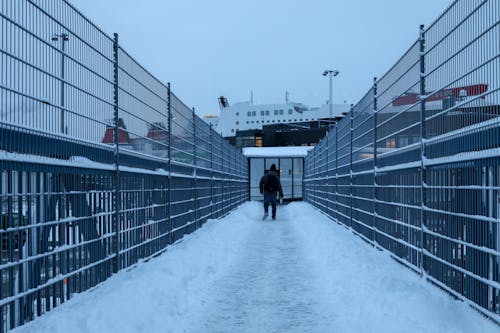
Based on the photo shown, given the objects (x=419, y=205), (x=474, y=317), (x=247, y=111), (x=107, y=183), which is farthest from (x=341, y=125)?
(x=247, y=111)

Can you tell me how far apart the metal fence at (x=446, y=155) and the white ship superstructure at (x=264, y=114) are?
177ft

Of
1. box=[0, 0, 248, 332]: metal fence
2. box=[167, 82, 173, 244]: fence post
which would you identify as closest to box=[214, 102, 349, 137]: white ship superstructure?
box=[167, 82, 173, 244]: fence post

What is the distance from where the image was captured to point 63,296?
436 cm

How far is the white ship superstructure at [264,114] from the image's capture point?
61.7 meters

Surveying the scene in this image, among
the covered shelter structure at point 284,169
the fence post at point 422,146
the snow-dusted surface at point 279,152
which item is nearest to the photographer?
the fence post at point 422,146

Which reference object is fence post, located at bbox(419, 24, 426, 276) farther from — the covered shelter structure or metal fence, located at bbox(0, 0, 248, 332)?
the covered shelter structure

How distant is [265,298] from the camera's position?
555 cm

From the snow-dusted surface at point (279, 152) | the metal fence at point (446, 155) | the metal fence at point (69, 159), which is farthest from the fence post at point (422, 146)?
the snow-dusted surface at point (279, 152)

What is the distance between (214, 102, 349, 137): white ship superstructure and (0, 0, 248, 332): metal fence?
54.7 m

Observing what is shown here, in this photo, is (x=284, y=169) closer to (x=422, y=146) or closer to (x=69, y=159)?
(x=422, y=146)

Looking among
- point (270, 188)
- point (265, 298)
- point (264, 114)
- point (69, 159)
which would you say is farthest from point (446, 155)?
point (264, 114)

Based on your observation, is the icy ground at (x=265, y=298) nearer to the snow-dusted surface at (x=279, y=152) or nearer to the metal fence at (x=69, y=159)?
the metal fence at (x=69, y=159)

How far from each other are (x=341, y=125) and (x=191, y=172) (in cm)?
412

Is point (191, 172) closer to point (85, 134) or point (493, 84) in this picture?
point (85, 134)
